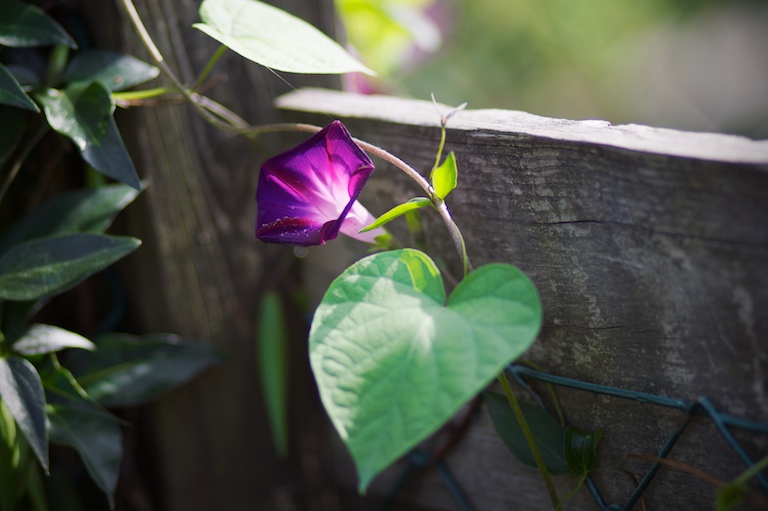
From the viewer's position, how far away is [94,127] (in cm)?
55

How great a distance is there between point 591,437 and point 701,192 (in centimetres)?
21

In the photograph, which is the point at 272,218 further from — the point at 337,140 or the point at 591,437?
the point at 591,437

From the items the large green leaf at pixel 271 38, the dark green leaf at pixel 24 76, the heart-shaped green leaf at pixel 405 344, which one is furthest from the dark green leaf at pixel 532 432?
the dark green leaf at pixel 24 76

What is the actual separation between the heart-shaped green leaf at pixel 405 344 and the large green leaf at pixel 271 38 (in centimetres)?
18

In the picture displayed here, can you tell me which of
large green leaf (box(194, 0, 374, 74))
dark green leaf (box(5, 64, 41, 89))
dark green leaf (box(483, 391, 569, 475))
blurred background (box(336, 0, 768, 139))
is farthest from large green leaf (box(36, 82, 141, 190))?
blurred background (box(336, 0, 768, 139))

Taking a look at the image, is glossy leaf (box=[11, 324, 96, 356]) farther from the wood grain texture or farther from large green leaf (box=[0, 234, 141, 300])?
the wood grain texture

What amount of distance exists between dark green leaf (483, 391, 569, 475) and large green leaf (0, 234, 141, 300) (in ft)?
1.13

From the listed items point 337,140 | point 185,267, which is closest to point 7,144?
point 185,267

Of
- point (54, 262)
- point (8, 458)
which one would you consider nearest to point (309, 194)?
point (54, 262)

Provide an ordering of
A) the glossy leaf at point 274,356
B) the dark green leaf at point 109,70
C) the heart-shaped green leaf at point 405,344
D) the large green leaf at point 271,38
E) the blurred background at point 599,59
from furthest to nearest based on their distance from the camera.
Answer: the blurred background at point 599,59 → the glossy leaf at point 274,356 → the dark green leaf at point 109,70 → the large green leaf at point 271,38 → the heart-shaped green leaf at point 405,344

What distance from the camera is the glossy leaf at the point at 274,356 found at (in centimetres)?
75

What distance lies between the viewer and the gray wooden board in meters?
0.38

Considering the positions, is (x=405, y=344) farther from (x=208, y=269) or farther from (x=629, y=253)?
(x=208, y=269)

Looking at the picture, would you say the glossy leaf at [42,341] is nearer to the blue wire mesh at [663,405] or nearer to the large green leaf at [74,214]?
the large green leaf at [74,214]
